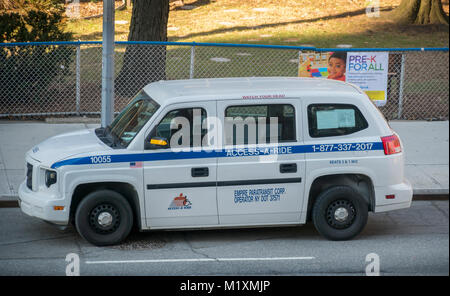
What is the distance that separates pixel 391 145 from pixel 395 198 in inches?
24.1

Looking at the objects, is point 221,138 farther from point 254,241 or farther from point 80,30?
point 80,30

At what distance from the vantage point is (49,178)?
287 inches

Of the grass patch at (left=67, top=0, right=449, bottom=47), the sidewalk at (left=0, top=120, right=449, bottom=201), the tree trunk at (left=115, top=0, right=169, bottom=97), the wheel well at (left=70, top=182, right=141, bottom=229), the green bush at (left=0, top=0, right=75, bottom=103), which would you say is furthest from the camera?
the grass patch at (left=67, top=0, right=449, bottom=47)

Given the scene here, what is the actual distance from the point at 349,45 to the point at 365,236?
15804mm

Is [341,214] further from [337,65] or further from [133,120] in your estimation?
[337,65]

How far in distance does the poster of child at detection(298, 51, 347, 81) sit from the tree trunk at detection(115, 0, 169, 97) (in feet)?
10.3

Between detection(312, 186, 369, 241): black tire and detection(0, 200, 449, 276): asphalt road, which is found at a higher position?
detection(312, 186, 369, 241): black tire

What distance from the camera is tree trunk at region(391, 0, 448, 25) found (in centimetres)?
2164

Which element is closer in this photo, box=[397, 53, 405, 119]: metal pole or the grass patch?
box=[397, 53, 405, 119]: metal pole

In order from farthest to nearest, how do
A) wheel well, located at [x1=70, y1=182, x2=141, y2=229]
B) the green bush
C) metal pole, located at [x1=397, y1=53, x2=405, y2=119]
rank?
metal pole, located at [x1=397, y1=53, x2=405, y2=119]
the green bush
wheel well, located at [x1=70, y1=182, x2=141, y2=229]

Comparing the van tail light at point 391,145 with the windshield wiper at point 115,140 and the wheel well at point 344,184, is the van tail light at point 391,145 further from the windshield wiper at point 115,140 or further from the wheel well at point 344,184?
the windshield wiper at point 115,140

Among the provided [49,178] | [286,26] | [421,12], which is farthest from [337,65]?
[286,26]

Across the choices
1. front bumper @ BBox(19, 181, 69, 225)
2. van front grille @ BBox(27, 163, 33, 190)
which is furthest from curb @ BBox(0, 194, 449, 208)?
front bumper @ BBox(19, 181, 69, 225)

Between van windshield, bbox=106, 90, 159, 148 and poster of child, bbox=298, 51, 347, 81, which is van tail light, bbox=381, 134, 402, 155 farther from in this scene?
poster of child, bbox=298, 51, 347, 81
